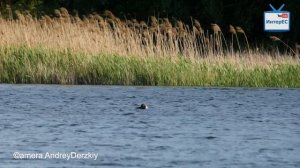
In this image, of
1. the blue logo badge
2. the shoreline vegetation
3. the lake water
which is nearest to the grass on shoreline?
the shoreline vegetation

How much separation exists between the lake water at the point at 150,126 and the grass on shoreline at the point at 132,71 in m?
0.52

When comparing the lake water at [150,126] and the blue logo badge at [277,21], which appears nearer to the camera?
the lake water at [150,126]

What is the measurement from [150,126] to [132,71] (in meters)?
7.58

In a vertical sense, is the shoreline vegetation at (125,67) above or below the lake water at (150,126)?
above

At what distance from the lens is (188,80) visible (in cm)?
2242

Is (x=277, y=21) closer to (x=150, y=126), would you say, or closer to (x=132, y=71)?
(x=132, y=71)

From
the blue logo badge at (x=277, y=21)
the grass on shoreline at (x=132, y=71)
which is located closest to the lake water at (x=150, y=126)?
the grass on shoreline at (x=132, y=71)

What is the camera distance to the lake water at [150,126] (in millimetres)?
11609

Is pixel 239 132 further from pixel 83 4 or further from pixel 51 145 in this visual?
pixel 83 4

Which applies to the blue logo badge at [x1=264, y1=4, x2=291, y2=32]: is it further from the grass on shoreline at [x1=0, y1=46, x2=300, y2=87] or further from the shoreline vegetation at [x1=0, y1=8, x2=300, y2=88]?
the grass on shoreline at [x1=0, y1=46, x2=300, y2=87]

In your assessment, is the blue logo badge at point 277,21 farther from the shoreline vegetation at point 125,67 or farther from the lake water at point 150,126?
the lake water at point 150,126

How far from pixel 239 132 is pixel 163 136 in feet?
3.76

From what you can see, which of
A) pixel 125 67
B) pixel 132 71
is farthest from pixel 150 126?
pixel 132 71

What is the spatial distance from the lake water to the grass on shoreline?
0.52 metres
